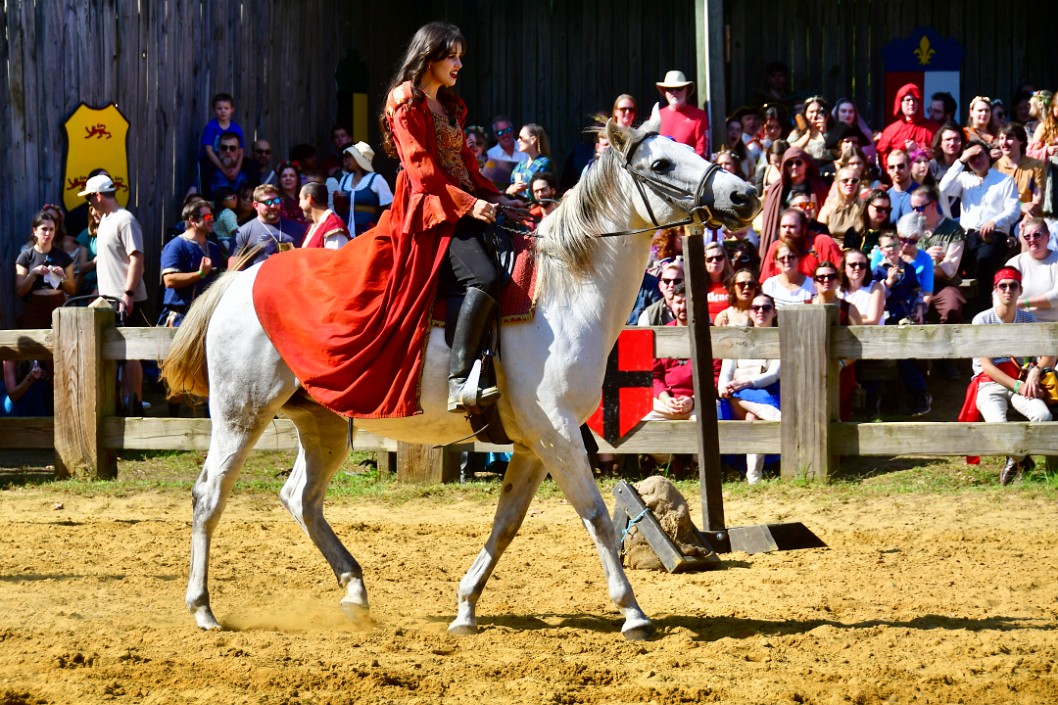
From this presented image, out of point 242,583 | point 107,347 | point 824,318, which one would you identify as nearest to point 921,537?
point 824,318

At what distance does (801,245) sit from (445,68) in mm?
5814

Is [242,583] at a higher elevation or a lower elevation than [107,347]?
lower

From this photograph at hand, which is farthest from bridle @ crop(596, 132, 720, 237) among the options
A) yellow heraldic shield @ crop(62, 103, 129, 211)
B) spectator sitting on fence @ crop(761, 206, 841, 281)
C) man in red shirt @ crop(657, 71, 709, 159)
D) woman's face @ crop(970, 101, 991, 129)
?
yellow heraldic shield @ crop(62, 103, 129, 211)

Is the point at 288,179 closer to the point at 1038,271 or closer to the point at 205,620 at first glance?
the point at 1038,271

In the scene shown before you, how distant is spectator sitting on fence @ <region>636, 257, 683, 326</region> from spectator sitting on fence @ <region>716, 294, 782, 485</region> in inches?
24.2

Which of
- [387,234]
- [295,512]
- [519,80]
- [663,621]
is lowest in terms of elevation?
[663,621]

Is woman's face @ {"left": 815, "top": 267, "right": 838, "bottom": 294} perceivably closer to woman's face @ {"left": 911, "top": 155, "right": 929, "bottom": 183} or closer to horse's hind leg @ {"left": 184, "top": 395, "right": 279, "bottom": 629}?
woman's face @ {"left": 911, "top": 155, "right": 929, "bottom": 183}

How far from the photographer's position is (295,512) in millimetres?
6668

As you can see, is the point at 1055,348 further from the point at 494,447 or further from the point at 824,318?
the point at 494,447

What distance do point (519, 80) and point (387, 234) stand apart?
1296 centimetres

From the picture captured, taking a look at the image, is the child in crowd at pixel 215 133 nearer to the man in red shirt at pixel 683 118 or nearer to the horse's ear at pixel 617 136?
the man in red shirt at pixel 683 118

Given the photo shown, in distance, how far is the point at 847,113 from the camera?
14219mm

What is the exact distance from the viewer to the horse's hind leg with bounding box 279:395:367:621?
648cm

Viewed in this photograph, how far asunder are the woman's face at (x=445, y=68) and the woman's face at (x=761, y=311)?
4.73 metres
